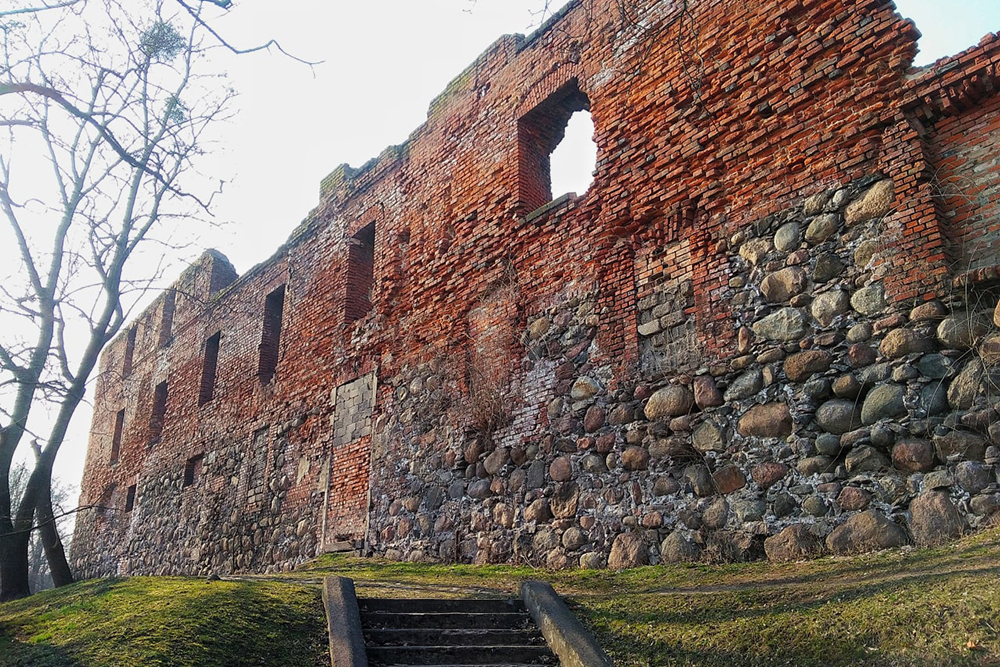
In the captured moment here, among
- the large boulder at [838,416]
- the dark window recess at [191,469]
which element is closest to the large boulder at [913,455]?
the large boulder at [838,416]

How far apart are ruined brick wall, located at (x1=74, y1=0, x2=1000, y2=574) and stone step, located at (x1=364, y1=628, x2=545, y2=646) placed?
5.75ft

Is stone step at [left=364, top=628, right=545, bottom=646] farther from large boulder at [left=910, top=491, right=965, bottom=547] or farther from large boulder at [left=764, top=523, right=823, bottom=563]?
large boulder at [left=910, top=491, right=965, bottom=547]

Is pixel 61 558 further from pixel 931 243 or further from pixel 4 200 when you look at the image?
pixel 931 243

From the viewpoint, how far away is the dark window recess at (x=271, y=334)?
14234 millimetres

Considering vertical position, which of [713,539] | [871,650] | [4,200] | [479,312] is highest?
[4,200]

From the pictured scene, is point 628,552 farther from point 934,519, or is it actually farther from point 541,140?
point 541,140

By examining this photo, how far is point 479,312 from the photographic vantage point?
29.8 ft

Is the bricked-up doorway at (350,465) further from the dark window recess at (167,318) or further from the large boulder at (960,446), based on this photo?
the dark window recess at (167,318)

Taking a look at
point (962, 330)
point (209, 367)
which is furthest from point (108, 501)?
point (962, 330)

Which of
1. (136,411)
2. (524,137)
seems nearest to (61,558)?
(136,411)

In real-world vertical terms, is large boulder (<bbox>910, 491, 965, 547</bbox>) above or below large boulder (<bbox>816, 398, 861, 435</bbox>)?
below

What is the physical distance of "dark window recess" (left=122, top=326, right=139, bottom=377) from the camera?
21172 mm

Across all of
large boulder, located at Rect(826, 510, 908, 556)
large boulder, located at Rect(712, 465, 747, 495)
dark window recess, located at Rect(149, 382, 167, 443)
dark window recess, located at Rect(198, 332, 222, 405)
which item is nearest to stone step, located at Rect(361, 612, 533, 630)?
large boulder, located at Rect(712, 465, 747, 495)

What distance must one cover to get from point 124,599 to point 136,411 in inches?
592
